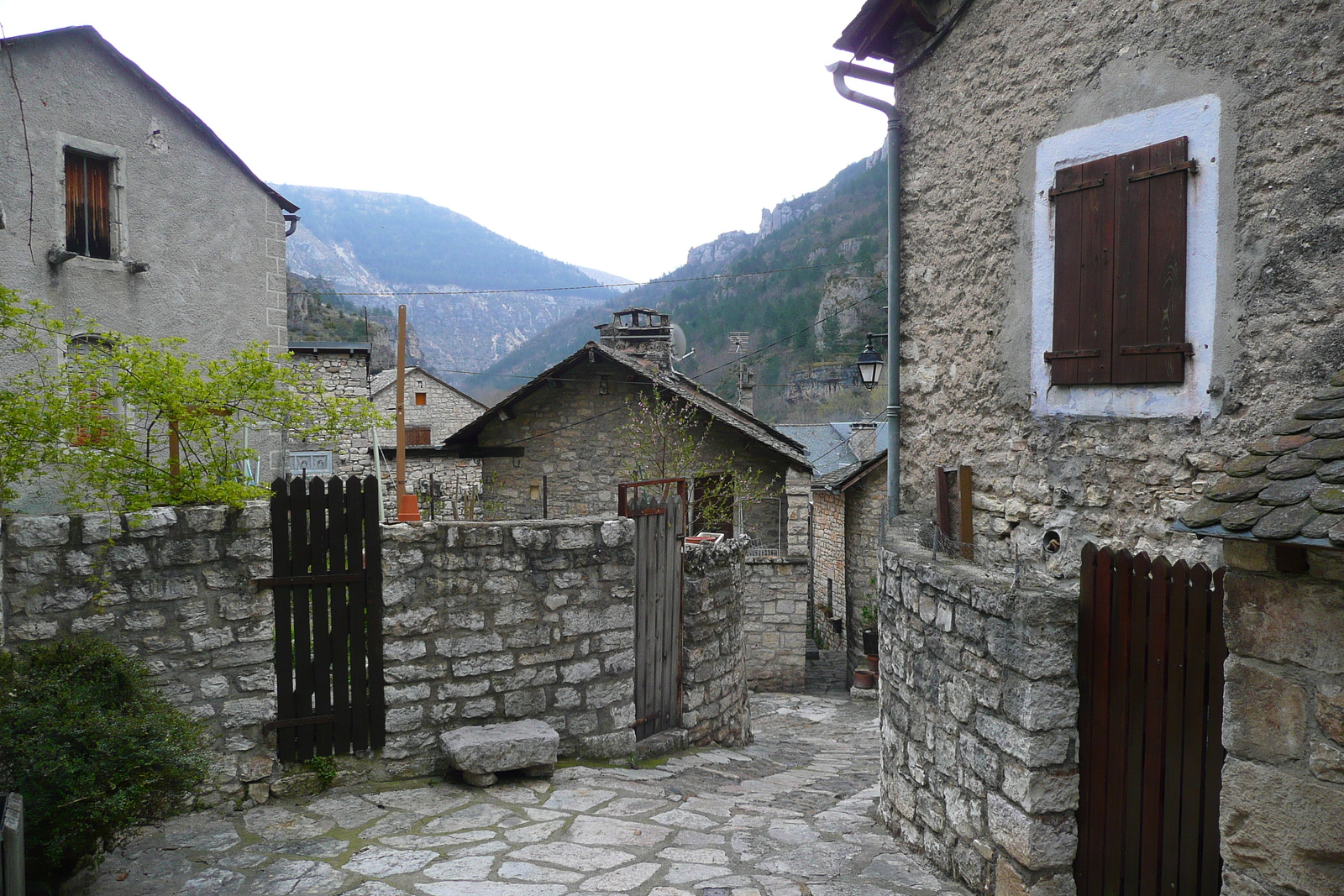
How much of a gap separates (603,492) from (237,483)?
9.06m

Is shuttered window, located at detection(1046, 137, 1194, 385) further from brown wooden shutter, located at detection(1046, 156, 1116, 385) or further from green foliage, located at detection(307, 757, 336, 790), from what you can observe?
green foliage, located at detection(307, 757, 336, 790)

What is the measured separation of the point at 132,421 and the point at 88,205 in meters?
8.08

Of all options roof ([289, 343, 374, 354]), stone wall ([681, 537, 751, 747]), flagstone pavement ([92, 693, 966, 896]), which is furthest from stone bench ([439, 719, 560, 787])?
roof ([289, 343, 374, 354])

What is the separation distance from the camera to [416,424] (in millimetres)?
26688

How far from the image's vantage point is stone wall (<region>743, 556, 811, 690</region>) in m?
12.0

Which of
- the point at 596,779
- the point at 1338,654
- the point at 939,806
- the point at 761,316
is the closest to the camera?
the point at 1338,654

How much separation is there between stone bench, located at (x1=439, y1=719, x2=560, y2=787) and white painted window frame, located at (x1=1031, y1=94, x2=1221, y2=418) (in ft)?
10.6

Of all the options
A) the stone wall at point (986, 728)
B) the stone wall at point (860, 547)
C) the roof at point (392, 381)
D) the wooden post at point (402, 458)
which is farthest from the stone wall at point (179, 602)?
the roof at point (392, 381)

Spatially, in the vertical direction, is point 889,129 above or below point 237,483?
above

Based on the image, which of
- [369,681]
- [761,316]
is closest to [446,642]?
[369,681]

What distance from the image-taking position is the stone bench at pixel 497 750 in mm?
4570

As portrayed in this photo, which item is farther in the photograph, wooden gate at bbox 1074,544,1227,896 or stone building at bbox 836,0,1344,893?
stone building at bbox 836,0,1344,893

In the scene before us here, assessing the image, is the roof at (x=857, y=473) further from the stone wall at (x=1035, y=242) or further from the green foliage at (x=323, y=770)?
the green foliage at (x=323, y=770)

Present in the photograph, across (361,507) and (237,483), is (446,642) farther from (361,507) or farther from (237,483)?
(237,483)
